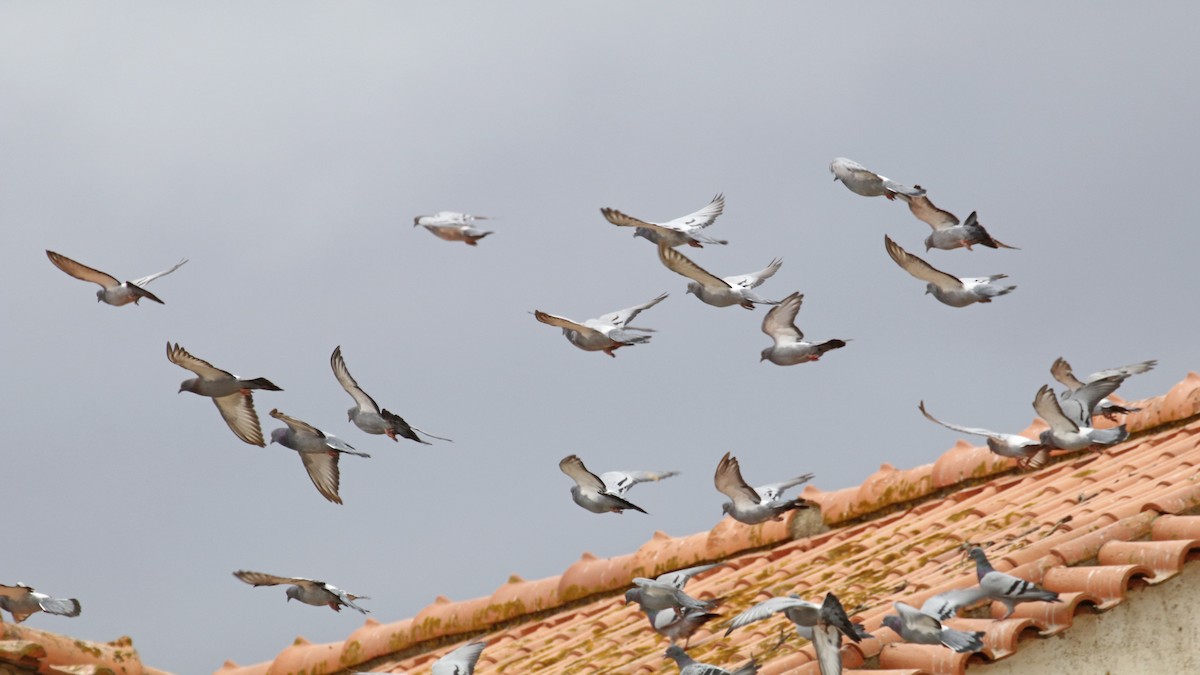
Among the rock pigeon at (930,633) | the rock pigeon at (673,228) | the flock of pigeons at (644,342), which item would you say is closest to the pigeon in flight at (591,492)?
the flock of pigeons at (644,342)

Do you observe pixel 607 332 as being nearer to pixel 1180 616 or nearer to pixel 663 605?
pixel 663 605

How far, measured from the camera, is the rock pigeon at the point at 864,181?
859 cm

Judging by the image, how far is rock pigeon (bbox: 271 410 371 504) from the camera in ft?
29.0

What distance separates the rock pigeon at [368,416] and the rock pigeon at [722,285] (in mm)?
1631

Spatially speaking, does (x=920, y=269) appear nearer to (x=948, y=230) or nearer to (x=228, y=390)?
(x=948, y=230)

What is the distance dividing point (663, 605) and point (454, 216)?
253cm

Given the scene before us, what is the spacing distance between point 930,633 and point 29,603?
5431 mm

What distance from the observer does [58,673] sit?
7.79 metres

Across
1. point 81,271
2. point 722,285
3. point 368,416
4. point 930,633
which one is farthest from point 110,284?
point 930,633

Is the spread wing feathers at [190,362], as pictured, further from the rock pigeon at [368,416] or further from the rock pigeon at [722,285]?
the rock pigeon at [722,285]

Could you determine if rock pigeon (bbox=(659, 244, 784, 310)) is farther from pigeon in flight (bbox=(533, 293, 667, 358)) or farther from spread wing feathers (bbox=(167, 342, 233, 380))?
spread wing feathers (bbox=(167, 342, 233, 380))

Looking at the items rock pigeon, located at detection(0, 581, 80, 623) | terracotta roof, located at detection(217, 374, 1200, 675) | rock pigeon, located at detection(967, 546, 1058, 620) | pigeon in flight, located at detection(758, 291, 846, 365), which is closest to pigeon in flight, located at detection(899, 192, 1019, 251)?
pigeon in flight, located at detection(758, 291, 846, 365)

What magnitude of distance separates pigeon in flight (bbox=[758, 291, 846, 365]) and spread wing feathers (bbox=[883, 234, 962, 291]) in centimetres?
59

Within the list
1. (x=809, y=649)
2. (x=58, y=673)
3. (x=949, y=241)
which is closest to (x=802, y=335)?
(x=949, y=241)
